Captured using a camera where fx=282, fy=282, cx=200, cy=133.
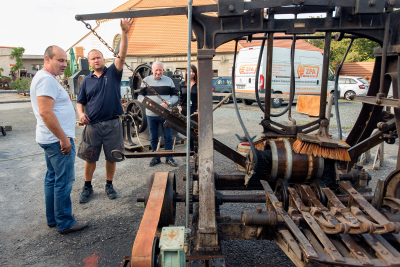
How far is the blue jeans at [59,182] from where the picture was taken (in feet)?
9.97

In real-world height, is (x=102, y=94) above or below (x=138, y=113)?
above

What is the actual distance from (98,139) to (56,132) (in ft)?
3.16

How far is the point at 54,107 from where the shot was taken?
119 inches

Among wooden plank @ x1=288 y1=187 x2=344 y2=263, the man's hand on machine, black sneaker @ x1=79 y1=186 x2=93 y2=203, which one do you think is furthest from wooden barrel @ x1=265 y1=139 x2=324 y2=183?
black sneaker @ x1=79 y1=186 x2=93 y2=203

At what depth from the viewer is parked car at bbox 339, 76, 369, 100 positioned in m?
18.1

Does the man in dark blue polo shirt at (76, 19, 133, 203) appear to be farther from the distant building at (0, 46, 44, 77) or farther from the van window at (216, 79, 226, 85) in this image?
the distant building at (0, 46, 44, 77)

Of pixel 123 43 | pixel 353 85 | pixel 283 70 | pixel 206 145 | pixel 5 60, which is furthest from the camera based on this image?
pixel 5 60

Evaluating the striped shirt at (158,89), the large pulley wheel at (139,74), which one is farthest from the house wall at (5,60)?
the striped shirt at (158,89)

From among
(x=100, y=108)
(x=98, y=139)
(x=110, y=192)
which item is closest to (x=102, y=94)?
(x=100, y=108)

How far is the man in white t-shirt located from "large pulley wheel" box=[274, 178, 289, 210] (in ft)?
7.15

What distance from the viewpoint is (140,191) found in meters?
4.34

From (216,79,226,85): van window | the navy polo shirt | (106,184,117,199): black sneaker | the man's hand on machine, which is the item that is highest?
(216,79,226,85): van window

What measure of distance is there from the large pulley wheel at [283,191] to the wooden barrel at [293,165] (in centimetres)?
6

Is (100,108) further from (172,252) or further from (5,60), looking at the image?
(5,60)
